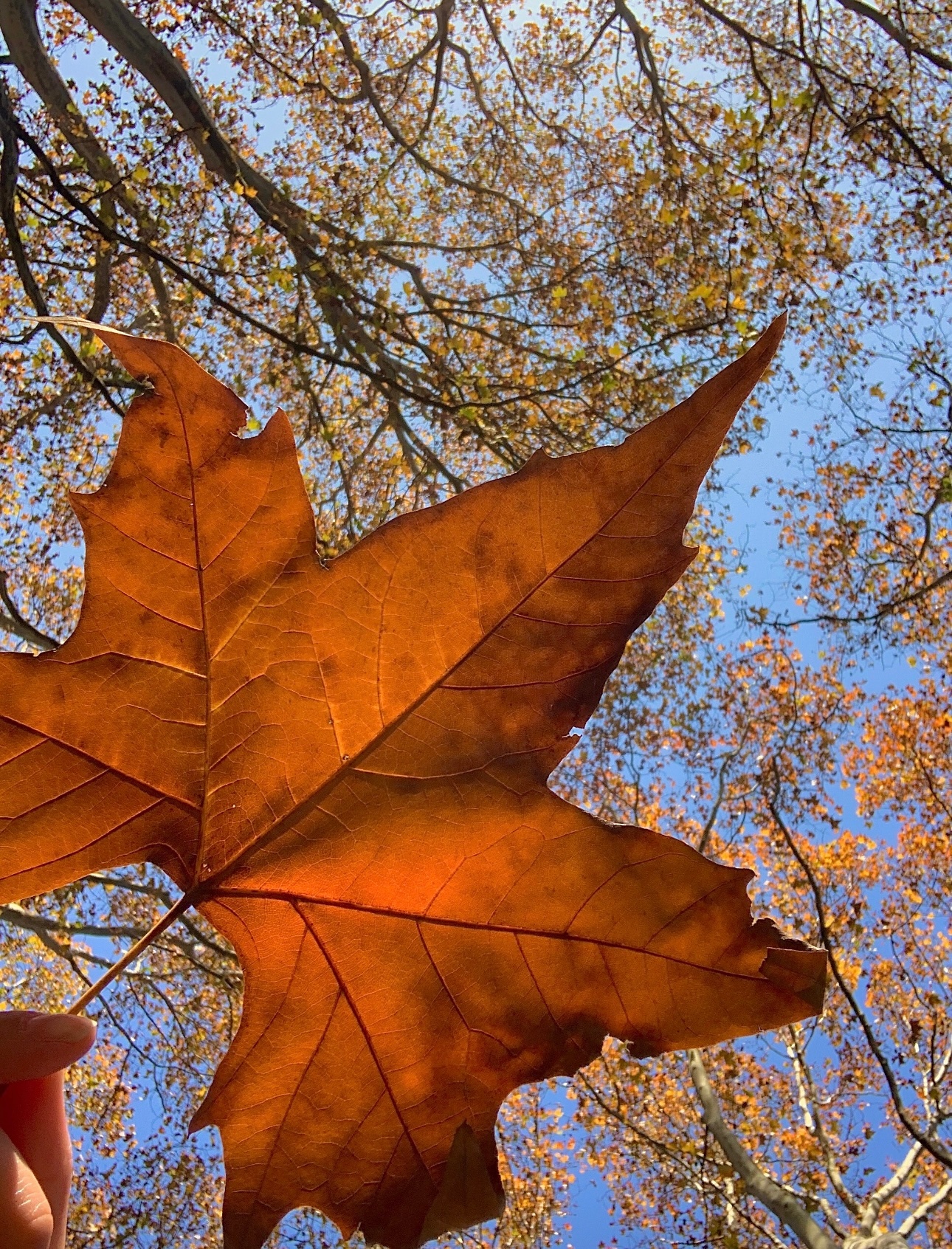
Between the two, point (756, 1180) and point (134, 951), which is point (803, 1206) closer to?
point (756, 1180)

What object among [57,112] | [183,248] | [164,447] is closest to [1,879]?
[164,447]

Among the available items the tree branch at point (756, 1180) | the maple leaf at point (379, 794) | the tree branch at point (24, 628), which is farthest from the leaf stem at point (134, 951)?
the tree branch at point (756, 1180)

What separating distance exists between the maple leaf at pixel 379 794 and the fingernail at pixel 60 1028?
0.16 metres

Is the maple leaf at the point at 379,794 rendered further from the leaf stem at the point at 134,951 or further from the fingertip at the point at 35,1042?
the fingertip at the point at 35,1042

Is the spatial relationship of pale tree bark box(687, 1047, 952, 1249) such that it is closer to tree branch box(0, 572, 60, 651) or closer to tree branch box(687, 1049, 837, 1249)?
tree branch box(687, 1049, 837, 1249)

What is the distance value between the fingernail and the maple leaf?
0.53ft

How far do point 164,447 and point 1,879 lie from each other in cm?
54

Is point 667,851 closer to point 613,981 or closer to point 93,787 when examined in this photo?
point 613,981

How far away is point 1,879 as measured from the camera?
3.08ft

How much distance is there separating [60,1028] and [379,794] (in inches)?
18.6

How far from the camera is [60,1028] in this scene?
954 mm

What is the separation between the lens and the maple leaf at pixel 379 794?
90cm

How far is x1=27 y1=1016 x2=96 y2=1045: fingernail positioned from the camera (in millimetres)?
946

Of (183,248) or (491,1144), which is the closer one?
(491,1144)
